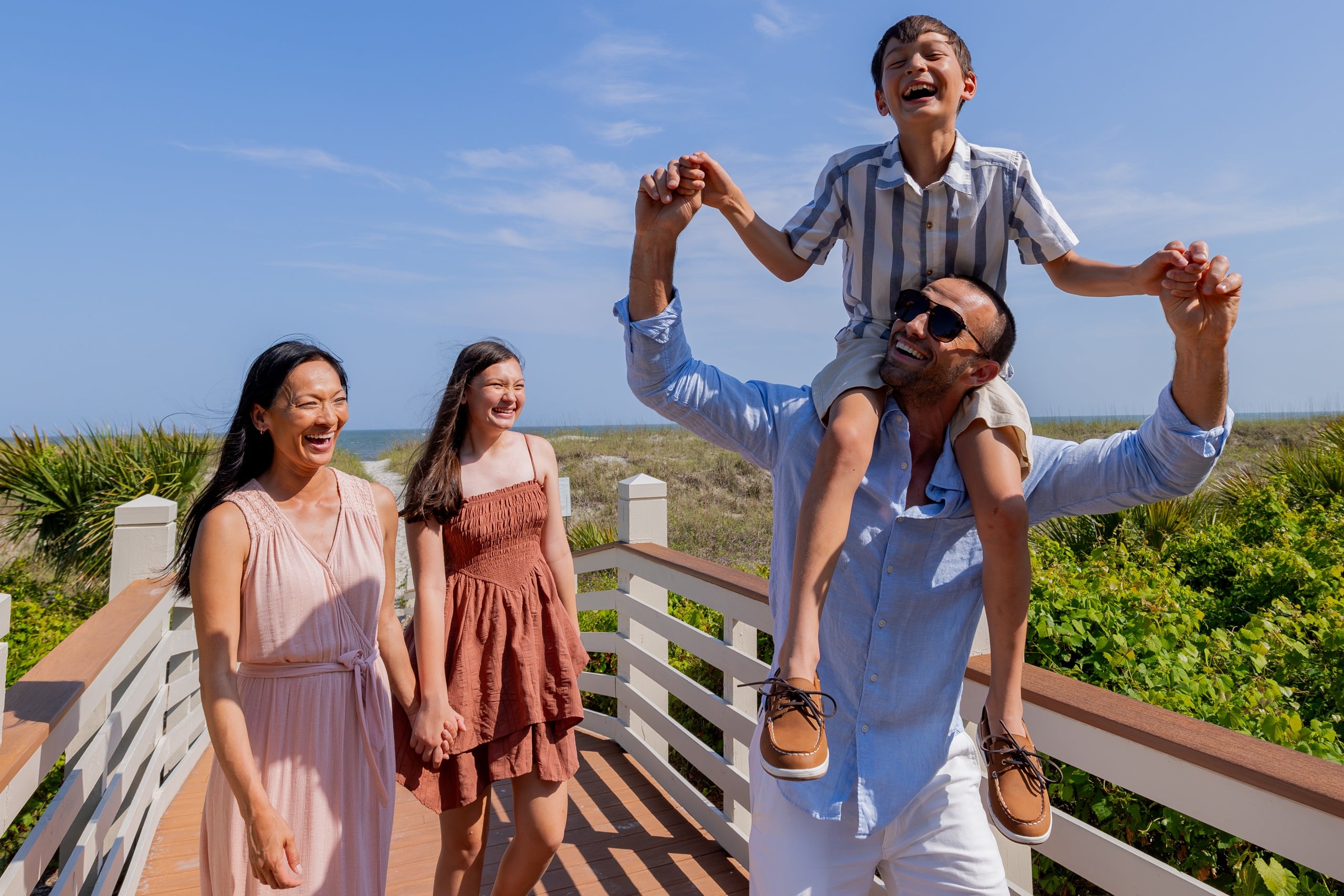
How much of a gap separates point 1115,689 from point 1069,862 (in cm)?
122

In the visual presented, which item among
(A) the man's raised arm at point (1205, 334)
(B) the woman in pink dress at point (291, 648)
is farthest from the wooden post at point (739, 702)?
(A) the man's raised arm at point (1205, 334)

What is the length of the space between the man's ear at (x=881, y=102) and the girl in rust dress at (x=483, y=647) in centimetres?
138

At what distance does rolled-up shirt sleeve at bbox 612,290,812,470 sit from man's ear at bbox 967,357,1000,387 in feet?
1.02

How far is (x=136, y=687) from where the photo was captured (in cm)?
312

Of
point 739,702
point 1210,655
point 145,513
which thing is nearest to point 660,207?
point 739,702

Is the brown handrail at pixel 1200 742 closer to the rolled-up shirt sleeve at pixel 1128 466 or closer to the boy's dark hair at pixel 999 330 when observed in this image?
the rolled-up shirt sleeve at pixel 1128 466

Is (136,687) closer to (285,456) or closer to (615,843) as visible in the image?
(285,456)

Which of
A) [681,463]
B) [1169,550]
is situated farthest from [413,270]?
[1169,550]

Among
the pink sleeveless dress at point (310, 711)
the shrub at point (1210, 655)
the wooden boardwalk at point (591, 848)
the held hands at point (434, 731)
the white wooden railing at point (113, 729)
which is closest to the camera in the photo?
the white wooden railing at point (113, 729)

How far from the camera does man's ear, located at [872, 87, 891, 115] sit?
6.24ft

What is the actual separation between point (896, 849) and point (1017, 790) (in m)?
0.24

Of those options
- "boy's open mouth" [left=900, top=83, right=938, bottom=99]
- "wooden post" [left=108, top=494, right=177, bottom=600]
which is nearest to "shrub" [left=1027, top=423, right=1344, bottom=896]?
"boy's open mouth" [left=900, top=83, right=938, bottom=99]

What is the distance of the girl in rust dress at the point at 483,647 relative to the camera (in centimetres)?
248

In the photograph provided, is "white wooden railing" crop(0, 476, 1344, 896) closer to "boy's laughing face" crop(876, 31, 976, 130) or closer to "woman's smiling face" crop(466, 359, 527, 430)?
"woman's smiling face" crop(466, 359, 527, 430)
